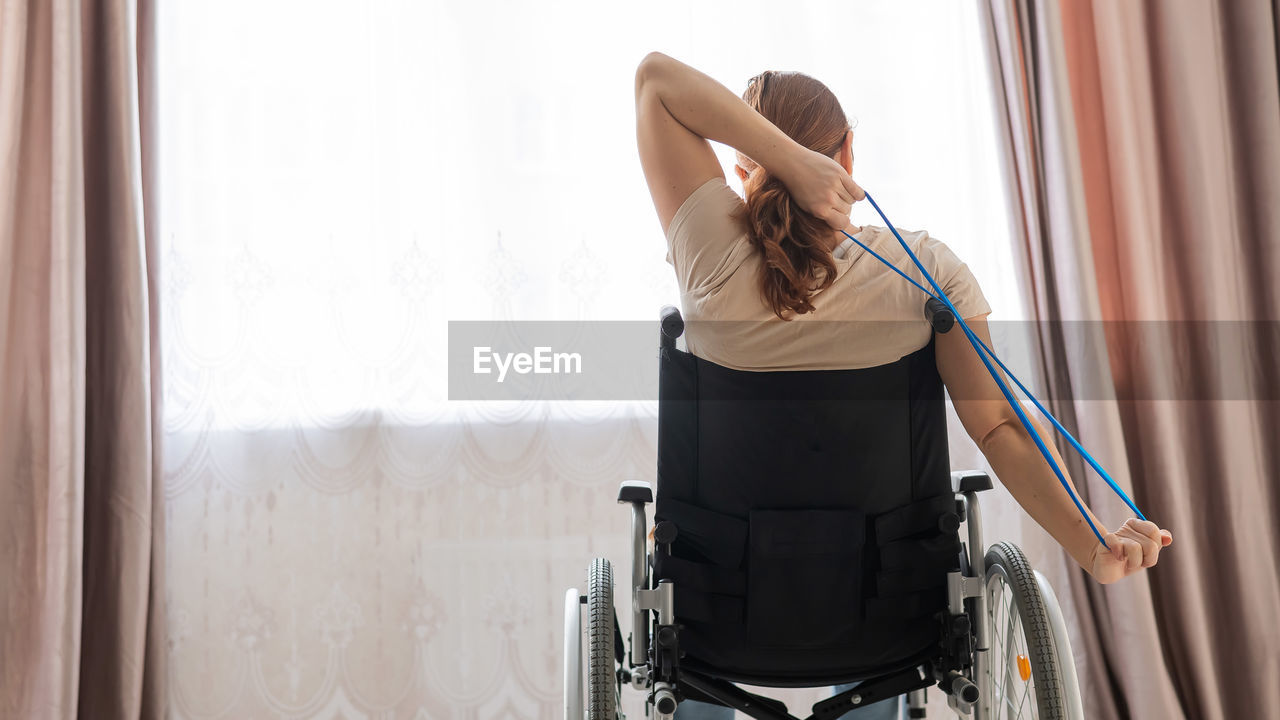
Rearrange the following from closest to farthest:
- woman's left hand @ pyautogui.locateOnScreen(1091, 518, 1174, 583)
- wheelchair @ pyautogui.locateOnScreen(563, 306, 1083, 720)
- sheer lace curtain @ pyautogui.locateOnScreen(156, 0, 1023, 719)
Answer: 1. woman's left hand @ pyautogui.locateOnScreen(1091, 518, 1174, 583)
2. wheelchair @ pyautogui.locateOnScreen(563, 306, 1083, 720)
3. sheer lace curtain @ pyautogui.locateOnScreen(156, 0, 1023, 719)

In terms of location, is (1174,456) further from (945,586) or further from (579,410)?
(579,410)

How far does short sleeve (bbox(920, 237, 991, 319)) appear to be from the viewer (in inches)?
42.3

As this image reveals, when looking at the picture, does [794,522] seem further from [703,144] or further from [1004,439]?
[703,144]

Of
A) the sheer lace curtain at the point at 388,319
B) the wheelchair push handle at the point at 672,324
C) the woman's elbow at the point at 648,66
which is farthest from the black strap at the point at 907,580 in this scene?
the sheer lace curtain at the point at 388,319

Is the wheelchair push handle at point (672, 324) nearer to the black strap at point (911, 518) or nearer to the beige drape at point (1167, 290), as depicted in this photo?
the black strap at point (911, 518)

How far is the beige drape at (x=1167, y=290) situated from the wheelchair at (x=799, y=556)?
0.90 metres

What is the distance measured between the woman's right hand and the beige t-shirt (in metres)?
0.08

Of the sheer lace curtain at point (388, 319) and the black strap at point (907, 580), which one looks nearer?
the black strap at point (907, 580)

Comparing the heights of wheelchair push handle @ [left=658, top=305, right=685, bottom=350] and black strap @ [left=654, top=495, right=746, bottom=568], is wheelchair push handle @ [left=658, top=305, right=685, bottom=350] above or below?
above

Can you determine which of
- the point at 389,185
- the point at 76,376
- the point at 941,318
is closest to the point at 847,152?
the point at 941,318

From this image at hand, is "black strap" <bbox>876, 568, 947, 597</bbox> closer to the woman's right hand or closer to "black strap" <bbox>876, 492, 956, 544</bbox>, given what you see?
"black strap" <bbox>876, 492, 956, 544</bbox>

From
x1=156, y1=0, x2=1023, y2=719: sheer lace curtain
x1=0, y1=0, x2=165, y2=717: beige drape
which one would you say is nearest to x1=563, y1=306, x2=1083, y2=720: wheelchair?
x1=156, y1=0, x2=1023, y2=719: sheer lace curtain

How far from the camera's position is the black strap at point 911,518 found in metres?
1.04

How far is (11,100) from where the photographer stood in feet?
5.50
